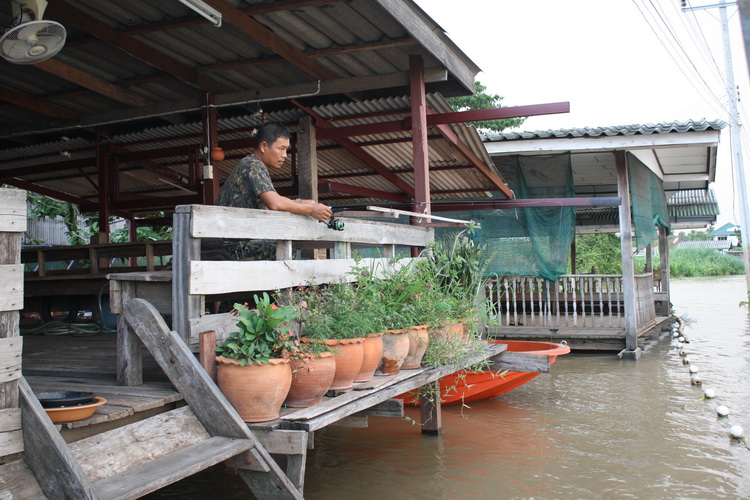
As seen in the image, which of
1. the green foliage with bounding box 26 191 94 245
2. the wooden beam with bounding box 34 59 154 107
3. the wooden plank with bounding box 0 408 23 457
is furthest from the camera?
the green foliage with bounding box 26 191 94 245

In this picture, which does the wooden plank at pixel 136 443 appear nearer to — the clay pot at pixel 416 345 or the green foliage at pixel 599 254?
the clay pot at pixel 416 345

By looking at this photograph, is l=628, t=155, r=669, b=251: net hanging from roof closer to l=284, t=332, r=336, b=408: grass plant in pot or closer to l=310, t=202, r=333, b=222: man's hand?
l=310, t=202, r=333, b=222: man's hand

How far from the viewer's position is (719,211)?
61.5 ft

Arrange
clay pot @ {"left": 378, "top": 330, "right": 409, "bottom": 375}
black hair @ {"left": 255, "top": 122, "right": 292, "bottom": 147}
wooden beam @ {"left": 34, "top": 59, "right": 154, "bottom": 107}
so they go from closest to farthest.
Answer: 1. clay pot @ {"left": 378, "top": 330, "right": 409, "bottom": 375}
2. black hair @ {"left": 255, "top": 122, "right": 292, "bottom": 147}
3. wooden beam @ {"left": 34, "top": 59, "right": 154, "bottom": 107}

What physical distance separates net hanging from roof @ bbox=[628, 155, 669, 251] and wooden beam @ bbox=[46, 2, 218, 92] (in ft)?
22.5

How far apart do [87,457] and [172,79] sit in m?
6.03

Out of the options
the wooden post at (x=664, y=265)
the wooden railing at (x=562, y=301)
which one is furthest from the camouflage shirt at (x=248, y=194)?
the wooden post at (x=664, y=265)

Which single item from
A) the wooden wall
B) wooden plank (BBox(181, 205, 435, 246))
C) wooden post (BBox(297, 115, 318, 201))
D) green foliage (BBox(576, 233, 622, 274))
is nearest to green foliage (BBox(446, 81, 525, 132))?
green foliage (BBox(576, 233, 622, 274))

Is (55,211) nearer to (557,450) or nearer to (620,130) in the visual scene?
(620,130)

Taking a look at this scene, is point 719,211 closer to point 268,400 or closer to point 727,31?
point 727,31

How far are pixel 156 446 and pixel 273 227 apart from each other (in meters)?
1.46

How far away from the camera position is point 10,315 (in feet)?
8.13

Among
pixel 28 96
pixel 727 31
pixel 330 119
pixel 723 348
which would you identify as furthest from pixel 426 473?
pixel 727 31

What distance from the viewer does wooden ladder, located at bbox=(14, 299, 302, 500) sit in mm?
2342
